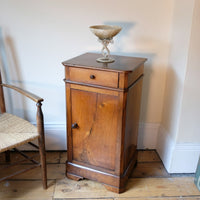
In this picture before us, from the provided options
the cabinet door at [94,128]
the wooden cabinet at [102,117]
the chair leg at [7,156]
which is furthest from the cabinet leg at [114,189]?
the chair leg at [7,156]

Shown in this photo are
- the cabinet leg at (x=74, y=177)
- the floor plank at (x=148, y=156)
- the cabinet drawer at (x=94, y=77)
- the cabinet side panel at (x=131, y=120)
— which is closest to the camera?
the cabinet drawer at (x=94, y=77)

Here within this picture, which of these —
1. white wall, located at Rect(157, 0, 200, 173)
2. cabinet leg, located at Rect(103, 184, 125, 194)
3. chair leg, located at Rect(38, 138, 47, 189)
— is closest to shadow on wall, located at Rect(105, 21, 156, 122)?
white wall, located at Rect(157, 0, 200, 173)

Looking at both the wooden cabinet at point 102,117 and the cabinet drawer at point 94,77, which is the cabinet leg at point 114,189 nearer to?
the wooden cabinet at point 102,117

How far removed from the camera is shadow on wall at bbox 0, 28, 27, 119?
1757 millimetres

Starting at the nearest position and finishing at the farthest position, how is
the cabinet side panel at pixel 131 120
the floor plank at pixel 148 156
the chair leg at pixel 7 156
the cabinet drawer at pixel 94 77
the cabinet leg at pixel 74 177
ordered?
the cabinet drawer at pixel 94 77 → the cabinet side panel at pixel 131 120 → the cabinet leg at pixel 74 177 → the chair leg at pixel 7 156 → the floor plank at pixel 148 156

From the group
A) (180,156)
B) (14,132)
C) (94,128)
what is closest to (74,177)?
(94,128)

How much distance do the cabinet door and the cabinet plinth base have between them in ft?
0.18

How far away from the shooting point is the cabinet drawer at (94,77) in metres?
1.34

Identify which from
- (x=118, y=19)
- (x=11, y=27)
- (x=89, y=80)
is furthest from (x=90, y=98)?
(x=11, y=27)

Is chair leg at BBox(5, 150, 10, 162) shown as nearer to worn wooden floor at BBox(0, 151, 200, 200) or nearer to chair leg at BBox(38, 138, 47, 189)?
worn wooden floor at BBox(0, 151, 200, 200)

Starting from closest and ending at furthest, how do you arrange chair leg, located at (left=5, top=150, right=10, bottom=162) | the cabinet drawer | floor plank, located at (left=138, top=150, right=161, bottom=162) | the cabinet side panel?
the cabinet drawer → the cabinet side panel → chair leg, located at (left=5, top=150, right=10, bottom=162) → floor plank, located at (left=138, top=150, right=161, bottom=162)

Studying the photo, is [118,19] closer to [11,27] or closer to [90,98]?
[90,98]

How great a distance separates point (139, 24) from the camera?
1730 mm

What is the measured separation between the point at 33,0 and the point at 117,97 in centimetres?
94
